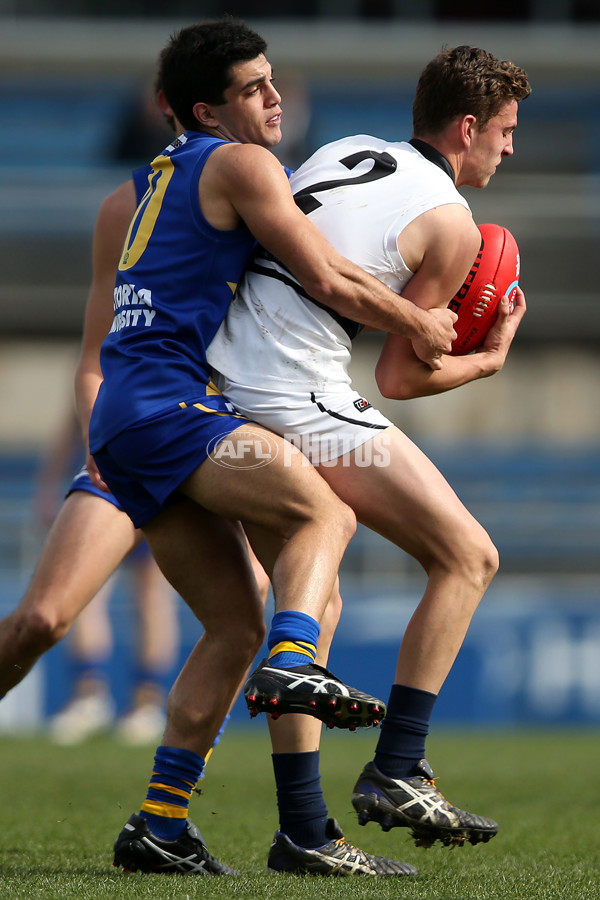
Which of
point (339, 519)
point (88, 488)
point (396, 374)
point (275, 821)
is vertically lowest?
point (275, 821)

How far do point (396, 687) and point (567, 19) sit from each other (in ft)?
58.6

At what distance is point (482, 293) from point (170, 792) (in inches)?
63.1

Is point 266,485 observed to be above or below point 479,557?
above

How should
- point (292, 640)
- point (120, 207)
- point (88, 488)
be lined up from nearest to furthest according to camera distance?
point (292, 640), point (120, 207), point (88, 488)

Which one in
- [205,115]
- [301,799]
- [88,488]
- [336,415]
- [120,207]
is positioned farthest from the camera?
[88,488]

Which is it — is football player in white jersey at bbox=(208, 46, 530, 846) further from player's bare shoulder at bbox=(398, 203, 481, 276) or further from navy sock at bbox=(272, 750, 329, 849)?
navy sock at bbox=(272, 750, 329, 849)

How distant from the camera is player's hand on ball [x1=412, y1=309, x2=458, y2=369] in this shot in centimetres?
329

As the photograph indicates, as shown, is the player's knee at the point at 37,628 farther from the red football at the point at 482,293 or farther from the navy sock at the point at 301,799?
the red football at the point at 482,293

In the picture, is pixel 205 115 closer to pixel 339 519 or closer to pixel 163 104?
pixel 163 104

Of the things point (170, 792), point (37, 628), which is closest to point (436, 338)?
point (170, 792)

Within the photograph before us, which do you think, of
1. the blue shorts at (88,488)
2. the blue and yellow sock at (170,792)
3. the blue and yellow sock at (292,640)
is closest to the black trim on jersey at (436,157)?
the blue and yellow sock at (292,640)

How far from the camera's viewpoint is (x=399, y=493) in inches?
127

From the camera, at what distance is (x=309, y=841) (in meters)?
3.36

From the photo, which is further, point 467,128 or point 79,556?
point 79,556
